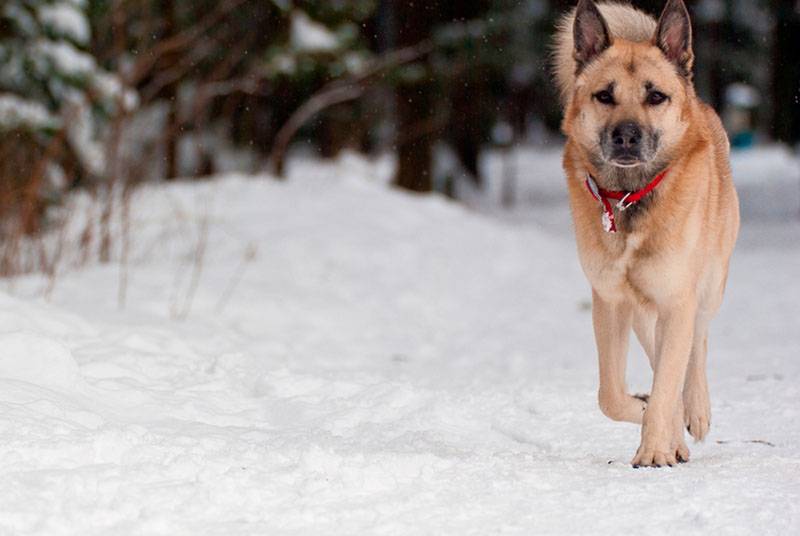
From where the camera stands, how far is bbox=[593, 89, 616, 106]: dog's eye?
430 cm

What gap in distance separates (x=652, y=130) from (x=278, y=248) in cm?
696

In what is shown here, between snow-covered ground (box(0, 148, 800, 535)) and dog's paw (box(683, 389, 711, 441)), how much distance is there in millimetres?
115

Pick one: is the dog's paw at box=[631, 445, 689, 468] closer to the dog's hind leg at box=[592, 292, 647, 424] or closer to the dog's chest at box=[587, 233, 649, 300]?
the dog's hind leg at box=[592, 292, 647, 424]

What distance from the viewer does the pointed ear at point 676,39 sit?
4.43m

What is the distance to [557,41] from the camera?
16.5ft

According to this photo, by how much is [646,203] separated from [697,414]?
3.21ft

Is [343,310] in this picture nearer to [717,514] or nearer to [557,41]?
[557,41]

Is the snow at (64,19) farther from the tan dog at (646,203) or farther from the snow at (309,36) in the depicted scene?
the tan dog at (646,203)

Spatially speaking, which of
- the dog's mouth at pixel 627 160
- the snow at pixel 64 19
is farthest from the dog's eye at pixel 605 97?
the snow at pixel 64 19

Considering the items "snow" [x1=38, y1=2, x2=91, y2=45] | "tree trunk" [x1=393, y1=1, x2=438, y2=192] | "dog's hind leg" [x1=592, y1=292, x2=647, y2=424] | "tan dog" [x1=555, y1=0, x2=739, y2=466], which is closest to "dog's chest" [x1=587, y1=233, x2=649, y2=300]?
"tan dog" [x1=555, y1=0, x2=739, y2=466]

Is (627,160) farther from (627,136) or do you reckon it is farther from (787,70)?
(787,70)

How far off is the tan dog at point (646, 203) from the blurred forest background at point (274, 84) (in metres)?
4.47

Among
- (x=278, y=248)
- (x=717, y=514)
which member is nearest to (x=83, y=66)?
(x=278, y=248)

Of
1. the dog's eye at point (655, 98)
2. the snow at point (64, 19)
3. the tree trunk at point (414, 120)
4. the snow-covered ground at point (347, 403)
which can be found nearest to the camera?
the snow-covered ground at point (347, 403)
